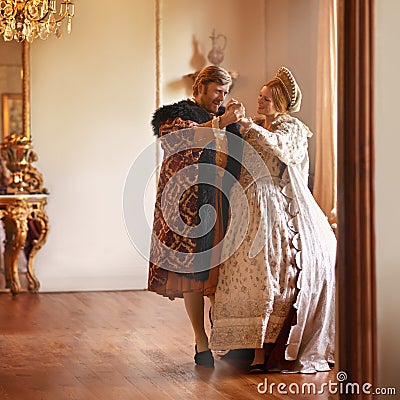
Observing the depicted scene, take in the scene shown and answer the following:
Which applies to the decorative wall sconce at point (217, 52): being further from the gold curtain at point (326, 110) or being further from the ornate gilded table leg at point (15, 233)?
the ornate gilded table leg at point (15, 233)

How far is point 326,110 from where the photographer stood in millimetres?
6348

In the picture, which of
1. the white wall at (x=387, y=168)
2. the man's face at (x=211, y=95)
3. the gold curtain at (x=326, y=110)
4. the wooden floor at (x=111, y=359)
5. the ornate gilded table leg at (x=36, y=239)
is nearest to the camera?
the white wall at (x=387, y=168)

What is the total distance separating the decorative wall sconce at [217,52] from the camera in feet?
23.4

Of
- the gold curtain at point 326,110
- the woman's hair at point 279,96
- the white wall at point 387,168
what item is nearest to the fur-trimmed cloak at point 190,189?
the woman's hair at point 279,96

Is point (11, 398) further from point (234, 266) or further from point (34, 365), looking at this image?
point (234, 266)

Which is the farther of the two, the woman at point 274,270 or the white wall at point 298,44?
the white wall at point 298,44

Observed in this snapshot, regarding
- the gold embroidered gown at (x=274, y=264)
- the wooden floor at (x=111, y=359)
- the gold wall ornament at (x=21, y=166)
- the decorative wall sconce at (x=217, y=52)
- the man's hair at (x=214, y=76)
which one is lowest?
the wooden floor at (x=111, y=359)

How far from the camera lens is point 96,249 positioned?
700 cm

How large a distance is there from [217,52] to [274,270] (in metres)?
3.41

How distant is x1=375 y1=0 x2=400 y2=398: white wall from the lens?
296 cm

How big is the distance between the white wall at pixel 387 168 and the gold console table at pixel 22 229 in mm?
4060

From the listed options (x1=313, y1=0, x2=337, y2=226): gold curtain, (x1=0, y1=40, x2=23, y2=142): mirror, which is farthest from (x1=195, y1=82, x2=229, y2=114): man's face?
(x1=0, y1=40, x2=23, y2=142): mirror

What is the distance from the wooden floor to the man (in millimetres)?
279

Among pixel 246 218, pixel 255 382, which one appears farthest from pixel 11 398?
pixel 246 218
